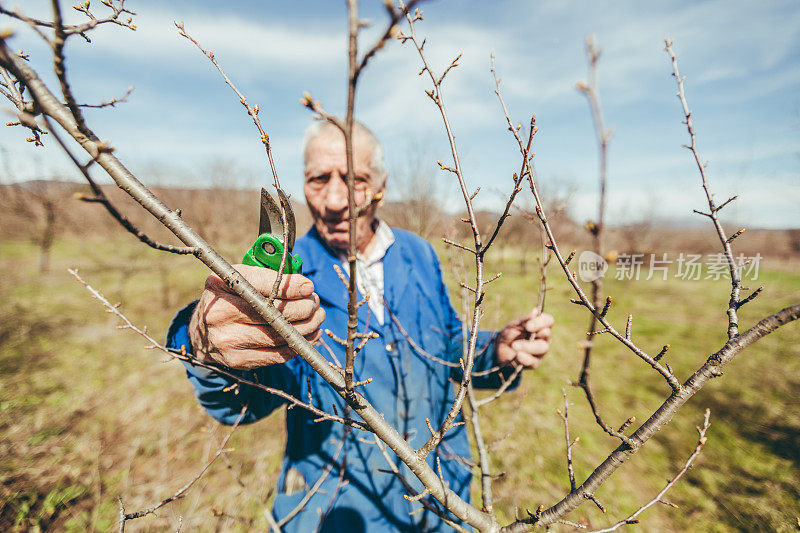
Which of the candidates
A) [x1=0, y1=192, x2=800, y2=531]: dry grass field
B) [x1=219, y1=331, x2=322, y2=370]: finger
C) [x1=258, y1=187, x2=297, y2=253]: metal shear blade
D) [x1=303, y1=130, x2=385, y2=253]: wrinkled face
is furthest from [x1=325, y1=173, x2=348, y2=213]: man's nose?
[x1=219, y1=331, x2=322, y2=370]: finger

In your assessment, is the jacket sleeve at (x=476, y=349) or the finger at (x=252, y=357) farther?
the jacket sleeve at (x=476, y=349)

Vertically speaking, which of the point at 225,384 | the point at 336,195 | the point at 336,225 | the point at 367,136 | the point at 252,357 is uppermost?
the point at 367,136

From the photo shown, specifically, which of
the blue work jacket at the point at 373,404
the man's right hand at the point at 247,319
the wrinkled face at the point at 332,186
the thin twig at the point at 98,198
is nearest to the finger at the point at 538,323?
the blue work jacket at the point at 373,404

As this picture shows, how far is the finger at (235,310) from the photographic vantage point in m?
1.03

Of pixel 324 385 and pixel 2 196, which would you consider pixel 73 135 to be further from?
pixel 2 196

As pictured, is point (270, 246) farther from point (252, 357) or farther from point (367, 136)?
point (367, 136)

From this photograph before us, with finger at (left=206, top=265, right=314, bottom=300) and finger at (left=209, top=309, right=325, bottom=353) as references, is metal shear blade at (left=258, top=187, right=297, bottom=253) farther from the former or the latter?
finger at (left=209, top=309, right=325, bottom=353)

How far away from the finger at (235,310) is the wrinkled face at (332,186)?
4.75ft

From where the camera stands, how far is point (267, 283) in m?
0.99

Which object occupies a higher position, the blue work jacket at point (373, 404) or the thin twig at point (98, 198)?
the thin twig at point (98, 198)

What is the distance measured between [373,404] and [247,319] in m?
1.39

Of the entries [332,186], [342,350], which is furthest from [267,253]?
[332,186]

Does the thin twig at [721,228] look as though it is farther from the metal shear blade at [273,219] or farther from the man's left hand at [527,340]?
the metal shear blade at [273,219]

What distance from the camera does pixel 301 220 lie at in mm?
18125
